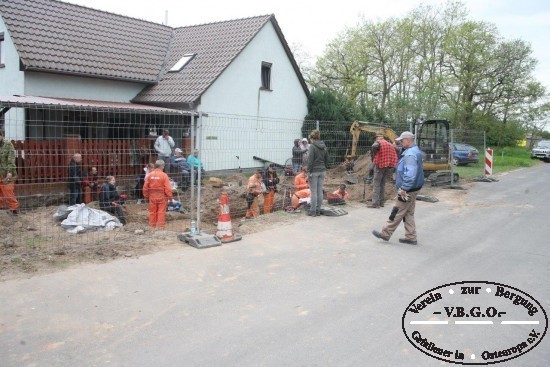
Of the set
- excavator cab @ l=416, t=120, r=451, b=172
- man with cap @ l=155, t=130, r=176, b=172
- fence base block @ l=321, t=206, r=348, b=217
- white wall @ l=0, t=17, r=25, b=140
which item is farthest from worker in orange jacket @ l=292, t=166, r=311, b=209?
white wall @ l=0, t=17, r=25, b=140

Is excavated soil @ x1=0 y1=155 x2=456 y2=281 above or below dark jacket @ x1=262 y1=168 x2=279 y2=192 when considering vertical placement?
below

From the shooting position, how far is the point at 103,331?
4.49m

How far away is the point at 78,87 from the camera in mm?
17156

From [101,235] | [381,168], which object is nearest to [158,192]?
[101,235]

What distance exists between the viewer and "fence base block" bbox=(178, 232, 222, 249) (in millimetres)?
7506

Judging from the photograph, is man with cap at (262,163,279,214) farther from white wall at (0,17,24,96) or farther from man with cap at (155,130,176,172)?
white wall at (0,17,24,96)

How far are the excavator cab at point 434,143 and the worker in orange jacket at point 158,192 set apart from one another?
396 inches

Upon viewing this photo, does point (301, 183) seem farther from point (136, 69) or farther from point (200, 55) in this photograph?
point (200, 55)

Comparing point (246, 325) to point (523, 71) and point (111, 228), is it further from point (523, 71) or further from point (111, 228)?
point (523, 71)

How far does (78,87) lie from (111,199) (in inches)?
332

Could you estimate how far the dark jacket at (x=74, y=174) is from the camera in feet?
35.3

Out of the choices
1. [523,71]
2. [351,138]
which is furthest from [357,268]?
[523,71]

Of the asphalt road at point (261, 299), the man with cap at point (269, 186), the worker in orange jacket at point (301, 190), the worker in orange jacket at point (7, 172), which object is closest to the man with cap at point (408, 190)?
the asphalt road at point (261, 299)

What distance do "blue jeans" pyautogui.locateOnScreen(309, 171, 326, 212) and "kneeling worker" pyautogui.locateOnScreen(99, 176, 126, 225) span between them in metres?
4.05
